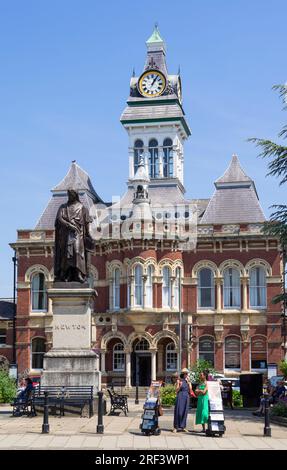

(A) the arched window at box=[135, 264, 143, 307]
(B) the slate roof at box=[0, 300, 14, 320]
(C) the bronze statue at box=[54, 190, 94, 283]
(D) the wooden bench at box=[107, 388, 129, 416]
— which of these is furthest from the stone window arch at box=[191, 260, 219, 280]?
(C) the bronze statue at box=[54, 190, 94, 283]

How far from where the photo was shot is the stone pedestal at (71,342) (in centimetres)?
2298

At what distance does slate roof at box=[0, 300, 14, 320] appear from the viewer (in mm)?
57875

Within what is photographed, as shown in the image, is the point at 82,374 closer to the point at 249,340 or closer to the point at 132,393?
the point at 132,393

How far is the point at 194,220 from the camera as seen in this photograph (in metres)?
55.2

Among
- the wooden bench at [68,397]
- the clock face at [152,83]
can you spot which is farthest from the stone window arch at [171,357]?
the wooden bench at [68,397]

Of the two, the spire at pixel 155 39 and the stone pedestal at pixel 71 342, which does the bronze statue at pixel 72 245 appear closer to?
the stone pedestal at pixel 71 342

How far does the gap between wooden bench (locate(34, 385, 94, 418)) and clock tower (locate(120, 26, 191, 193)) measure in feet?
132

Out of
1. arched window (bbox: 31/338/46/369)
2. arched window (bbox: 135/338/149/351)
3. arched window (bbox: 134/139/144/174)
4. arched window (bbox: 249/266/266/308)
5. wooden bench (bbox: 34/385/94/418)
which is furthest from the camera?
arched window (bbox: 134/139/144/174)

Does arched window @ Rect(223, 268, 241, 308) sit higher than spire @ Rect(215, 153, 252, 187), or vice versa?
spire @ Rect(215, 153, 252, 187)

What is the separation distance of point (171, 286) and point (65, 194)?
40.7 ft

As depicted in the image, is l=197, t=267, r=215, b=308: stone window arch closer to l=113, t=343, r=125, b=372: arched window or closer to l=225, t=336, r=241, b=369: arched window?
l=225, t=336, r=241, b=369: arched window

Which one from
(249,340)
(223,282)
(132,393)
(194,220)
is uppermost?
(194,220)
